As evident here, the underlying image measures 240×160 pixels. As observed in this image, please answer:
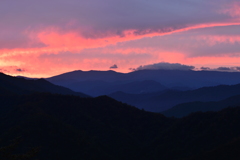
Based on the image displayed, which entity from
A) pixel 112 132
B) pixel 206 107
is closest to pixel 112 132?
pixel 112 132

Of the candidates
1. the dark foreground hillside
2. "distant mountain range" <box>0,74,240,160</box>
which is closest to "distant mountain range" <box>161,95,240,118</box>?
the dark foreground hillside

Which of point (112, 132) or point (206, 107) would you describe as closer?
point (112, 132)

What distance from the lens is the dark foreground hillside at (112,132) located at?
2542 inches

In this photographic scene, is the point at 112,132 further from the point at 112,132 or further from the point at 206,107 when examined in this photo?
the point at 206,107

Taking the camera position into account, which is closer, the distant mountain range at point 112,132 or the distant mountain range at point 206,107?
the distant mountain range at point 112,132

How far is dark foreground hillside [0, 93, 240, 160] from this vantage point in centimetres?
6456

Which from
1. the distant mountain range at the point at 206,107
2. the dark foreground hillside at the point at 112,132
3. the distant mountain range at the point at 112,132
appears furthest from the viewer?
the distant mountain range at the point at 206,107

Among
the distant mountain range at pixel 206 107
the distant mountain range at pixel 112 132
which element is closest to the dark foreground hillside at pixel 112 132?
the distant mountain range at pixel 112 132

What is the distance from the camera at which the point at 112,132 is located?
80125 mm

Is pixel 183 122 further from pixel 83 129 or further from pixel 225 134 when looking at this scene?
pixel 83 129

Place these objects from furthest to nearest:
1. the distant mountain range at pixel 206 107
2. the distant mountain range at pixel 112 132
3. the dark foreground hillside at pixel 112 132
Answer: the distant mountain range at pixel 206 107, the dark foreground hillside at pixel 112 132, the distant mountain range at pixel 112 132

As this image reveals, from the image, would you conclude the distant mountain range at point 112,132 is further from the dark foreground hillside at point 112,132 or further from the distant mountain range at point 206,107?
the distant mountain range at point 206,107

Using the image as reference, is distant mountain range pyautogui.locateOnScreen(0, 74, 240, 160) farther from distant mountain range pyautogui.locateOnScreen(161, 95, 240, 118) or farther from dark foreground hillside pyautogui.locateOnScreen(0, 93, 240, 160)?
distant mountain range pyautogui.locateOnScreen(161, 95, 240, 118)

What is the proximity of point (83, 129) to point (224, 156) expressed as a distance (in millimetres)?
42818
